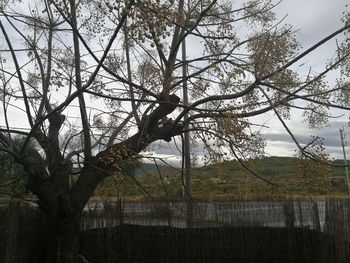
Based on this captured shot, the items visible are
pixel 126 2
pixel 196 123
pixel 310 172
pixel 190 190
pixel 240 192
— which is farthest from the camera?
pixel 190 190

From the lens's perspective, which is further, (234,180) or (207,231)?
(207,231)

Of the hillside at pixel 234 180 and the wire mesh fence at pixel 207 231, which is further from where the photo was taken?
the wire mesh fence at pixel 207 231

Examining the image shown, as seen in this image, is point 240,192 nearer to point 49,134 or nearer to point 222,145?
point 222,145

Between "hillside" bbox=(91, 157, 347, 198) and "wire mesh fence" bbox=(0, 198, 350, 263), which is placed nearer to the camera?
"hillside" bbox=(91, 157, 347, 198)

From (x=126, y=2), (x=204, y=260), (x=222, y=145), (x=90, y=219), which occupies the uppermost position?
(x=126, y=2)

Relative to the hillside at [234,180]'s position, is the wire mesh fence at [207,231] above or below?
below

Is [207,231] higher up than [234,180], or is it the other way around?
[234,180]

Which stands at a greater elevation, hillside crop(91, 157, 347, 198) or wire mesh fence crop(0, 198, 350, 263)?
hillside crop(91, 157, 347, 198)

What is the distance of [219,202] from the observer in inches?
561

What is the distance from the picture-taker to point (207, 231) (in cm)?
1449

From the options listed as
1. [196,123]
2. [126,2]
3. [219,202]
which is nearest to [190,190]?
[219,202]

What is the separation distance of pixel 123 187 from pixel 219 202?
255cm

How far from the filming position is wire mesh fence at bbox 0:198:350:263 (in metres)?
14.0

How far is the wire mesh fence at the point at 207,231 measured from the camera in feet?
46.0
